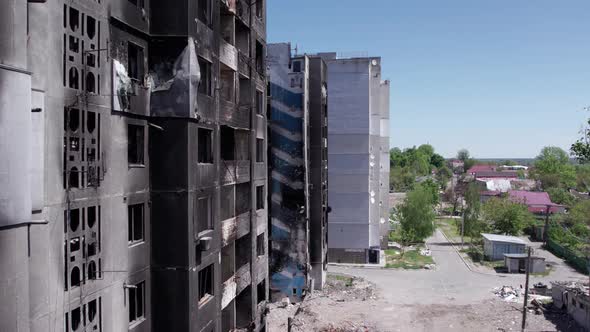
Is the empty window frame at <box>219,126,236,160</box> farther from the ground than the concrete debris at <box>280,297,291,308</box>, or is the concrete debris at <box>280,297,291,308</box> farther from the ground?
the empty window frame at <box>219,126,236,160</box>

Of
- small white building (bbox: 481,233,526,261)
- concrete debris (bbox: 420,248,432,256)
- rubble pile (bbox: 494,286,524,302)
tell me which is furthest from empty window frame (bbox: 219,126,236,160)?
small white building (bbox: 481,233,526,261)

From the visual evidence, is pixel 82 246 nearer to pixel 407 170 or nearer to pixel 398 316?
pixel 398 316

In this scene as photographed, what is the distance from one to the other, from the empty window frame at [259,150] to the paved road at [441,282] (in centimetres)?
1964

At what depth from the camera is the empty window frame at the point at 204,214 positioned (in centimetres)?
1612

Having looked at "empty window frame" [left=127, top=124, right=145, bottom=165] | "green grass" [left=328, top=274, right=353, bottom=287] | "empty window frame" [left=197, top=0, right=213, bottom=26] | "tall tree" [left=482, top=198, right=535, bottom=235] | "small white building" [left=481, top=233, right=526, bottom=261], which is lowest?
"green grass" [left=328, top=274, right=353, bottom=287]

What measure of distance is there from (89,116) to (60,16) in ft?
7.51

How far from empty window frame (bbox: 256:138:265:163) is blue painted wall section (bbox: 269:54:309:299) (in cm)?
1275

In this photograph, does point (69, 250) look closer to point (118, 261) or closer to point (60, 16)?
point (118, 261)

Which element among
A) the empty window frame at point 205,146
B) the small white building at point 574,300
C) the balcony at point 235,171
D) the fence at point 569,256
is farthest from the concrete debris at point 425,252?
the empty window frame at point 205,146

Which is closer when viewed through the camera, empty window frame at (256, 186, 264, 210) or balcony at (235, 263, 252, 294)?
balcony at (235, 263, 252, 294)

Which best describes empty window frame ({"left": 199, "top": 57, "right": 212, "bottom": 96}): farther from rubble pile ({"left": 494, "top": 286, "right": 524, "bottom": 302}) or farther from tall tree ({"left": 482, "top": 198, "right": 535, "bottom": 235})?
tall tree ({"left": 482, "top": 198, "right": 535, "bottom": 235})

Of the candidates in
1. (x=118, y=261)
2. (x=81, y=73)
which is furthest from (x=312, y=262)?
(x=81, y=73)

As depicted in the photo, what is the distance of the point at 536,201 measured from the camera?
271 ft

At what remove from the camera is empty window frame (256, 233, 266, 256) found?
80.0 feet
